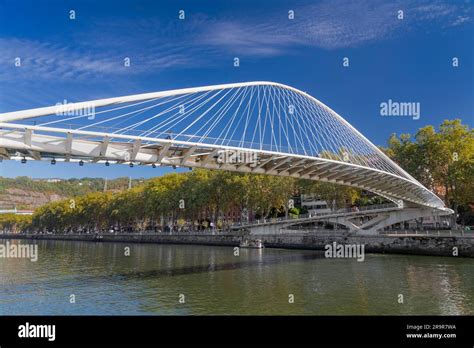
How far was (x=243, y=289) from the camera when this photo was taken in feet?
76.3

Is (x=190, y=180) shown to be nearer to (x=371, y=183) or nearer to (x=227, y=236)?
(x=227, y=236)

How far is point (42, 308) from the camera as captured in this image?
1872 cm

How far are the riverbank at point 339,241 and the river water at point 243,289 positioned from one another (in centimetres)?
763

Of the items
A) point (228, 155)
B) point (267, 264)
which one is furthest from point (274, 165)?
point (267, 264)

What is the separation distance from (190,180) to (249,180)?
60.5 feet

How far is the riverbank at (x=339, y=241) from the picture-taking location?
41375 millimetres

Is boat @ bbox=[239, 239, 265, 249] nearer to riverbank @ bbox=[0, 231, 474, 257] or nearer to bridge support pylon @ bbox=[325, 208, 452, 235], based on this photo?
riverbank @ bbox=[0, 231, 474, 257]

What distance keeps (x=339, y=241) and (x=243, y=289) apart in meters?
32.8

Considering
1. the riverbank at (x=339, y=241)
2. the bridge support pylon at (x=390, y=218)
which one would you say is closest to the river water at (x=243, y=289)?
the riverbank at (x=339, y=241)

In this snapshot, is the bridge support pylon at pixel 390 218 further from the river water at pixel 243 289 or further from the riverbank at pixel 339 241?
the river water at pixel 243 289

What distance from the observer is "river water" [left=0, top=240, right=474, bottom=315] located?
18.6m

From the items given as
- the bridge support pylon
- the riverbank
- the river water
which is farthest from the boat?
the river water

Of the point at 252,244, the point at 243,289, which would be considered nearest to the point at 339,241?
the point at 252,244

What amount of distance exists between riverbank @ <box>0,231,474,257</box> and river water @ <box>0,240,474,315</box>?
7635mm
